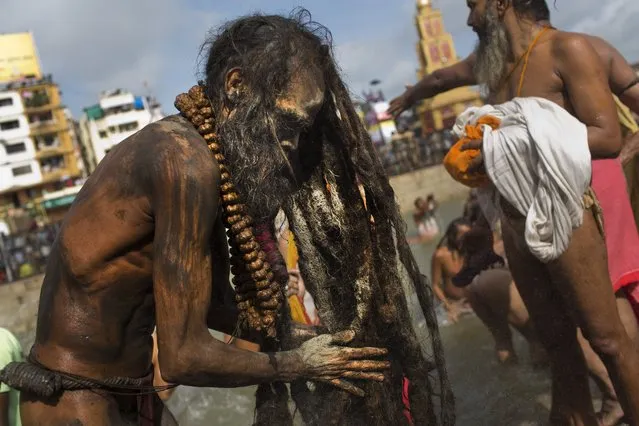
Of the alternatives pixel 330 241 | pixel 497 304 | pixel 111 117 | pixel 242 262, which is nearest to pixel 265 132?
pixel 242 262

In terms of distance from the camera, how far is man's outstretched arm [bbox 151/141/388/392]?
6.07ft

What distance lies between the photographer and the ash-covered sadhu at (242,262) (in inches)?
74.9

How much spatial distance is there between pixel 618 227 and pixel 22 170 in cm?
6762

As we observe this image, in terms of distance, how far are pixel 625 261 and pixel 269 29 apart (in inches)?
88.9

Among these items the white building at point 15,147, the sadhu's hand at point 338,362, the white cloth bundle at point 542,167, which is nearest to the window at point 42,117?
the white building at point 15,147

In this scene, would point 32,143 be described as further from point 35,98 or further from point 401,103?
point 401,103

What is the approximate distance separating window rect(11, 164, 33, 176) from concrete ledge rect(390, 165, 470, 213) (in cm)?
4578

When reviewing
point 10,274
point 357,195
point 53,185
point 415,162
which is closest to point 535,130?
point 357,195

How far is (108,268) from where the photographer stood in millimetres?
2014

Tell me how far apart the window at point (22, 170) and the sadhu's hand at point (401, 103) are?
6546 cm

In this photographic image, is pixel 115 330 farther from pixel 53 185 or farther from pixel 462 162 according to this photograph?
pixel 53 185

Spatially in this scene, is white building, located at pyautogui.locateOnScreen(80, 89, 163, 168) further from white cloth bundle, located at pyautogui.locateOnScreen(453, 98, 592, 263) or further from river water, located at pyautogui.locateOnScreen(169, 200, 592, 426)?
white cloth bundle, located at pyautogui.locateOnScreen(453, 98, 592, 263)

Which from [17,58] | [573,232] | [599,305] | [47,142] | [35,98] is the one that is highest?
[17,58]

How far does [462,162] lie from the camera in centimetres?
315
